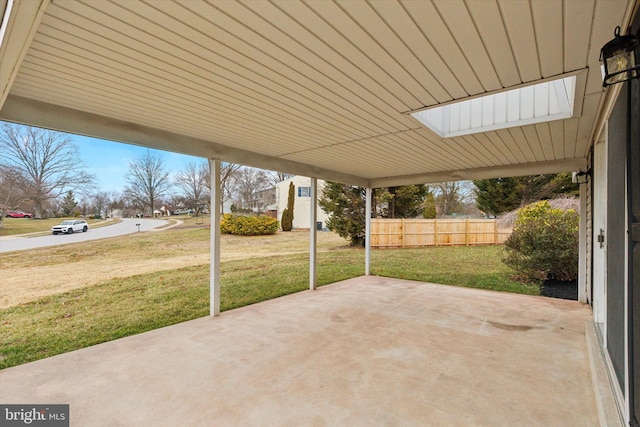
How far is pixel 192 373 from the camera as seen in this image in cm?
270

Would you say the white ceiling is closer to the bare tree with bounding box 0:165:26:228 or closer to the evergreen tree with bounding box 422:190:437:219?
the bare tree with bounding box 0:165:26:228

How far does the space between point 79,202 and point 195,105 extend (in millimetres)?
5012

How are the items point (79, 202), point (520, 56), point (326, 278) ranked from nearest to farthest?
point (520, 56) < point (79, 202) < point (326, 278)

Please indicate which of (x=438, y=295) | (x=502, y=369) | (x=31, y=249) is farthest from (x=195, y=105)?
(x=31, y=249)

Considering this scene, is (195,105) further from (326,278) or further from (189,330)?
(326,278)

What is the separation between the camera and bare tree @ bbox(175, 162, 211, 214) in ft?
29.2

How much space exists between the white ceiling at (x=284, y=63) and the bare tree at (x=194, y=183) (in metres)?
5.68

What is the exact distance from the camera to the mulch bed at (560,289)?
5809 mm

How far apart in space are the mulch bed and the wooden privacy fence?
16.6ft

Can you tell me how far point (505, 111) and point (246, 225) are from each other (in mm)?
8939

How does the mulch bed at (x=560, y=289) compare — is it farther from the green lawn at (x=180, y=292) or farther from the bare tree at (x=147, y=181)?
the bare tree at (x=147, y=181)

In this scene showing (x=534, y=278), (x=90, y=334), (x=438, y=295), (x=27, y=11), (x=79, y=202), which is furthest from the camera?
(x=534, y=278)

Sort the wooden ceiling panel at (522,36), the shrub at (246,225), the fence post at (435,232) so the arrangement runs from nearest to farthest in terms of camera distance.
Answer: the wooden ceiling panel at (522,36) < the shrub at (246,225) < the fence post at (435,232)

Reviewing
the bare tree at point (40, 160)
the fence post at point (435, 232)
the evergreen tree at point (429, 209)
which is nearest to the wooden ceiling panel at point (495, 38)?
the bare tree at point (40, 160)
